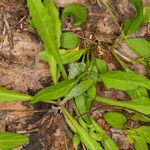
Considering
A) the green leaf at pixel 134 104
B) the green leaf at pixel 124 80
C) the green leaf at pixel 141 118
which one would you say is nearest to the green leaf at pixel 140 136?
the green leaf at pixel 141 118

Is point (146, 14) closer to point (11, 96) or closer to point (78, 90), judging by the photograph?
point (78, 90)

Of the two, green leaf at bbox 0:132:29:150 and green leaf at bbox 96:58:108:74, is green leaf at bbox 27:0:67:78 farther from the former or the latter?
green leaf at bbox 0:132:29:150

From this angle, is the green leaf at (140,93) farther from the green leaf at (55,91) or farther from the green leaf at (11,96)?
the green leaf at (11,96)

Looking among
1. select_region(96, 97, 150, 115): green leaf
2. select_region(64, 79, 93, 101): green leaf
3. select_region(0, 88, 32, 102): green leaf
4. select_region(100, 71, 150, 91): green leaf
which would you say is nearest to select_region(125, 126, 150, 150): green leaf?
select_region(96, 97, 150, 115): green leaf

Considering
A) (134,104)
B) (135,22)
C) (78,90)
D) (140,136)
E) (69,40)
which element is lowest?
(140,136)

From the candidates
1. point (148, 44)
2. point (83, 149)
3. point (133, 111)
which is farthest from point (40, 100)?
point (148, 44)

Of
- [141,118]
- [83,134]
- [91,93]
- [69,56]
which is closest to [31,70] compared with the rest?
[69,56]

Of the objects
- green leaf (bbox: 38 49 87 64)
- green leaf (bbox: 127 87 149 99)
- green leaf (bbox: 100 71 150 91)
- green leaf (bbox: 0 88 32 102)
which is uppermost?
green leaf (bbox: 38 49 87 64)
